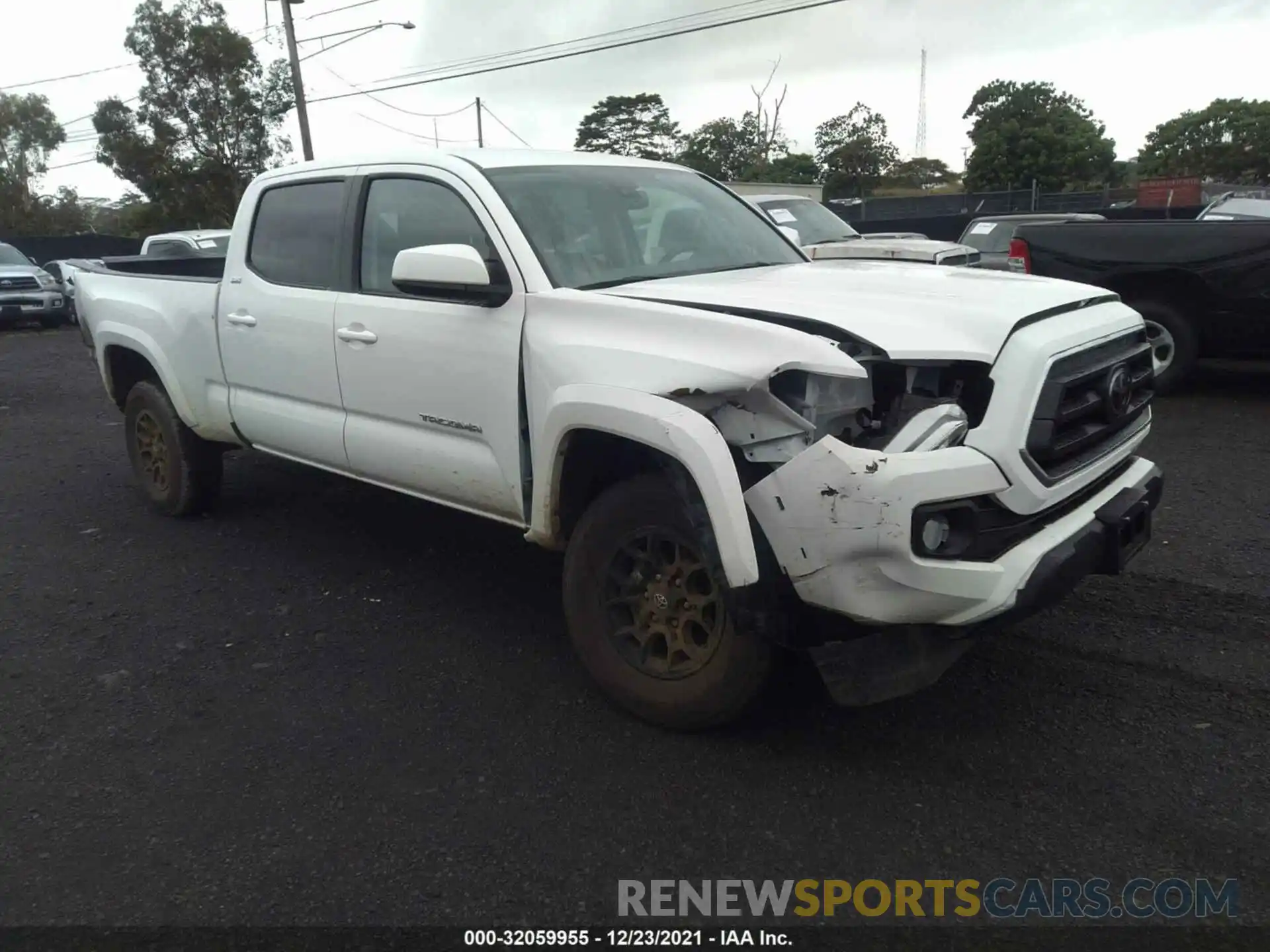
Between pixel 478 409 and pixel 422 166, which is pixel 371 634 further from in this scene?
pixel 422 166

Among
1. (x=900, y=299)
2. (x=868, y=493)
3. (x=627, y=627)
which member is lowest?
(x=627, y=627)

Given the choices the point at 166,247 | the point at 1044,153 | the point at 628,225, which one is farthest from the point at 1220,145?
the point at 628,225

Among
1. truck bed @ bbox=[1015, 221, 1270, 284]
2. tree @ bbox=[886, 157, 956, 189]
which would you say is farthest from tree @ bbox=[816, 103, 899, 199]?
truck bed @ bbox=[1015, 221, 1270, 284]

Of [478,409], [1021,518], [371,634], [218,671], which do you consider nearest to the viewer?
[1021,518]

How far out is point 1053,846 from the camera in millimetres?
2777

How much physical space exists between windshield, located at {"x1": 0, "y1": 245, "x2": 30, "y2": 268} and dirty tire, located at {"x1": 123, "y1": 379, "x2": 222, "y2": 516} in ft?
55.1

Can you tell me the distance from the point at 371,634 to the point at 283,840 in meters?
1.49

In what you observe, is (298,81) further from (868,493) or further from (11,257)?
(868,493)

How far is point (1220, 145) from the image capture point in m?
59.4

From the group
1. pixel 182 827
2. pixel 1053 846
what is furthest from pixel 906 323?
pixel 182 827

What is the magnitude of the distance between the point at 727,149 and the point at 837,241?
52899 mm

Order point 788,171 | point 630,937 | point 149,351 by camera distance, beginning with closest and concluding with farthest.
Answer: point 630,937
point 149,351
point 788,171

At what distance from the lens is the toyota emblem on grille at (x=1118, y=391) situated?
3.30m

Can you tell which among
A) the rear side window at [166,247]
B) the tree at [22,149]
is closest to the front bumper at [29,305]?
the rear side window at [166,247]
